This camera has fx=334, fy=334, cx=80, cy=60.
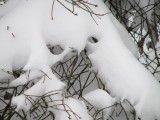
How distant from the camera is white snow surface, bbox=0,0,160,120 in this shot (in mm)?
1608

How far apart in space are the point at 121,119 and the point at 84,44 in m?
1.22

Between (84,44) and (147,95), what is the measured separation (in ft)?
1.38

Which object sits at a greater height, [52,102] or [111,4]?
[111,4]

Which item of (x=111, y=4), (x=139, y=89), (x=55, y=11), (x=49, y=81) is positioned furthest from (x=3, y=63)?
(x=111, y=4)

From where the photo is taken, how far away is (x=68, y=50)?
5.40 ft

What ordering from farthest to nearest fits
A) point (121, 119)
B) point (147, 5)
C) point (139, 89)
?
point (121, 119) → point (147, 5) → point (139, 89)

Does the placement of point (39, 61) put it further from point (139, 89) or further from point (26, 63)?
point (139, 89)

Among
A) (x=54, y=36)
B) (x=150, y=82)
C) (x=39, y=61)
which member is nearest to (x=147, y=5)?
(x=150, y=82)

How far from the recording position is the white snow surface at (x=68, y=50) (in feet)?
5.28

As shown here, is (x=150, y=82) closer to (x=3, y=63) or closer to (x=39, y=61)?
(x=39, y=61)

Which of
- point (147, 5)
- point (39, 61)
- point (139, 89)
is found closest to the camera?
point (39, 61)

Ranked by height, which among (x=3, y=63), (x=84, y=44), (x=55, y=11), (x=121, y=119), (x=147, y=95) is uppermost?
(x=55, y=11)

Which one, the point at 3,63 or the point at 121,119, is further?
the point at 121,119

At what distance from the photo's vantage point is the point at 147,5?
213 cm
